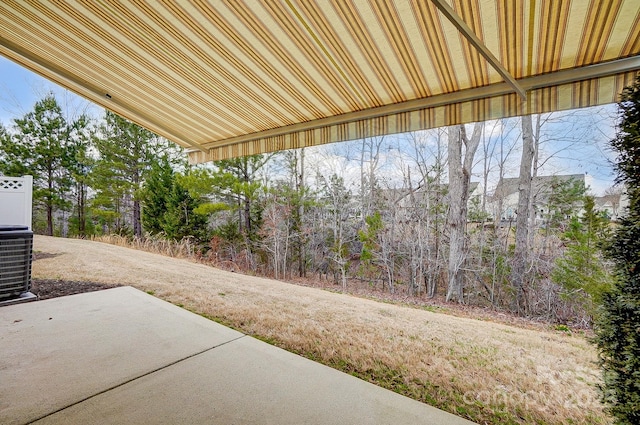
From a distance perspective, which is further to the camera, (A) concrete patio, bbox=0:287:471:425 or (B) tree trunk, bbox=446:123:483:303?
(B) tree trunk, bbox=446:123:483:303

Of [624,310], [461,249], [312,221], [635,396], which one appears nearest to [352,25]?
[624,310]

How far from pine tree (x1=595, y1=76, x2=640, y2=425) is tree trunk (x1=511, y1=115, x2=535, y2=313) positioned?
21.7 feet

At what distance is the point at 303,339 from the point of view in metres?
2.85

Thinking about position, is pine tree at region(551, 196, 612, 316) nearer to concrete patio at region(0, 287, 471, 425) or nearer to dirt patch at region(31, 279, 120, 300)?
concrete patio at region(0, 287, 471, 425)

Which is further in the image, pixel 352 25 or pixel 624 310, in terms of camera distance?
pixel 352 25

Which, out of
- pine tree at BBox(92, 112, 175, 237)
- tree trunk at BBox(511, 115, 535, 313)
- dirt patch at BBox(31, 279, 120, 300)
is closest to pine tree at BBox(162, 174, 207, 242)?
pine tree at BBox(92, 112, 175, 237)

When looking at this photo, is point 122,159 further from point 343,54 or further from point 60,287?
point 343,54

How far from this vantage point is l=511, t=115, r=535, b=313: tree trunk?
23.4 feet

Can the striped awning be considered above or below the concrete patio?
above

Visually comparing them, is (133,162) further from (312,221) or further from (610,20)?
(610,20)

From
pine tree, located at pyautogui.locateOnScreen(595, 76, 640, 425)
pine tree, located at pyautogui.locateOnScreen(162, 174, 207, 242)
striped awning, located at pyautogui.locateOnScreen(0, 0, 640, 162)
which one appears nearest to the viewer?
pine tree, located at pyautogui.locateOnScreen(595, 76, 640, 425)

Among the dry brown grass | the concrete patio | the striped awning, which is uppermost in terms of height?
the striped awning

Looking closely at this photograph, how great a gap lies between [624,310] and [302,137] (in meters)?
3.15

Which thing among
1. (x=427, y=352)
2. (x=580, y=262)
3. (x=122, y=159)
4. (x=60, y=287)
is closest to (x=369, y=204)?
(x=580, y=262)
